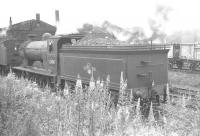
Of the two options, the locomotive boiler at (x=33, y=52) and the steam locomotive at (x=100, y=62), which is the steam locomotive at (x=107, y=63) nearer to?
the steam locomotive at (x=100, y=62)

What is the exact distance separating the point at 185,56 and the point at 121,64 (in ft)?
46.4

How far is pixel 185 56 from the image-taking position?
20.3 meters

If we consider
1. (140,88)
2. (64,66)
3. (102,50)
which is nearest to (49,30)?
(64,66)

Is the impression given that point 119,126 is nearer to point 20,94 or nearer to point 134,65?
point 20,94

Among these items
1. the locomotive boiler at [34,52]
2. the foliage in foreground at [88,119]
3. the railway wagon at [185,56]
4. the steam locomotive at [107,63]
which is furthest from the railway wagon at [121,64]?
the railway wagon at [185,56]

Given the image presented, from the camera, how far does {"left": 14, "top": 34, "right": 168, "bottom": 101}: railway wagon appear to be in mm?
7406

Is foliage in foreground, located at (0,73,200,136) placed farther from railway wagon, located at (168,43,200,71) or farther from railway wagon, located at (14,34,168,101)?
railway wagon, located at (168,43,200,71)

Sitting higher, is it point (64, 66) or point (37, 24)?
point (37, 24)

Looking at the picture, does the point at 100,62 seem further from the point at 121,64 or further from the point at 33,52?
the point at 33,52

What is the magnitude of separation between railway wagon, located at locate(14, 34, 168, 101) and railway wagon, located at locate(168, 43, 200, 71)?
1062cm

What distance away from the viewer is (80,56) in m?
9.08

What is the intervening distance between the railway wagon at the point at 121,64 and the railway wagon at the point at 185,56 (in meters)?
10.6

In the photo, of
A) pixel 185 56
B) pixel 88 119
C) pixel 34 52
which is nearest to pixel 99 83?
pixel 88 119

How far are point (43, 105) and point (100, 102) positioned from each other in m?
1.04
